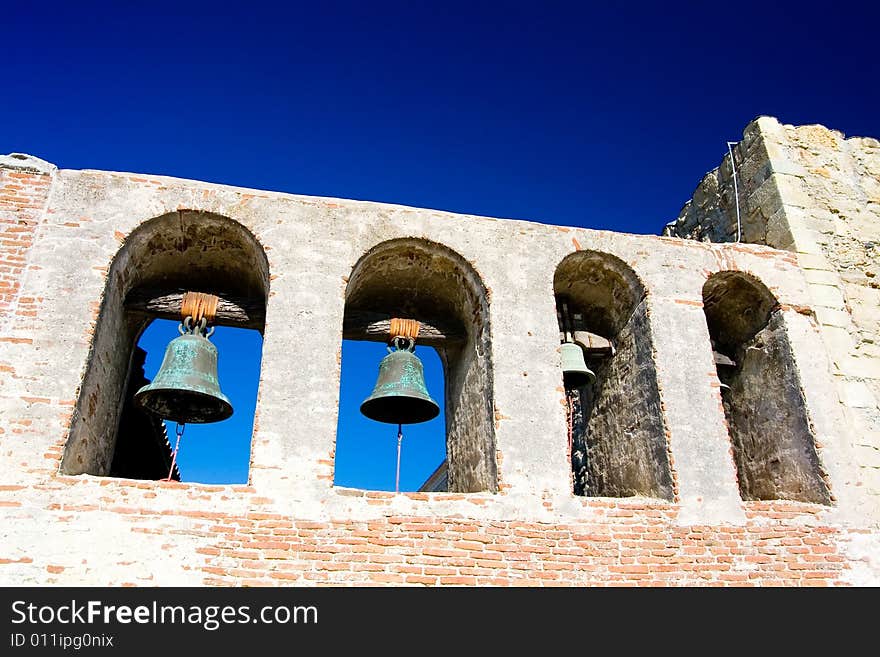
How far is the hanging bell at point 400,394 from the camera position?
6418 mm

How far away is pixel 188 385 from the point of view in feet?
19.4

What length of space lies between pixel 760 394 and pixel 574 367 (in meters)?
1.97

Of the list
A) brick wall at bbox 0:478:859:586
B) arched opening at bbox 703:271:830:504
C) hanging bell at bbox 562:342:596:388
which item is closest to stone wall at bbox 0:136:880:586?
brick wall at bbox 0:478:859:586

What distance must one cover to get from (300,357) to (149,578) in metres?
2.00

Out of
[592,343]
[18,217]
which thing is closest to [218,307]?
[18,217]

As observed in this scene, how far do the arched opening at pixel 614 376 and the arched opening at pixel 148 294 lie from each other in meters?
3.09

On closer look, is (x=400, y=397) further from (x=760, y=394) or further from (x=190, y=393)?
(x=760, y=394)

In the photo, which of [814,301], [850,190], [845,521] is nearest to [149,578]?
[845,521]

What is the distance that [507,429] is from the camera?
241 inches

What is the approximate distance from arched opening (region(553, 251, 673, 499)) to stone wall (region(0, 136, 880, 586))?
0.14 metres

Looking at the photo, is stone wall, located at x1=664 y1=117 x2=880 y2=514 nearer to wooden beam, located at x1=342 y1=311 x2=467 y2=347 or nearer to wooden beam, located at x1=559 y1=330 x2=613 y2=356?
wooden beam, located at x1=559 y1=330 x2=613 y2=356

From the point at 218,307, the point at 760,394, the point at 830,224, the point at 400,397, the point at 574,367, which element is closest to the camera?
the point at 400,397

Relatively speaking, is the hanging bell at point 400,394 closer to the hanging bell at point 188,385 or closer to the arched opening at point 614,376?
the hanging bell at point 188,385
